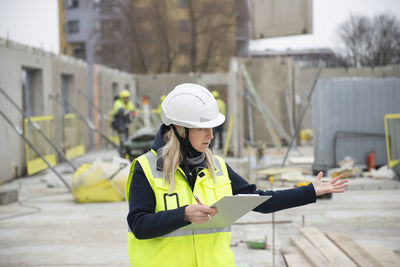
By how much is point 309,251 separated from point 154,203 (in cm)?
372

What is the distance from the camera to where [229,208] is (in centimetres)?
254

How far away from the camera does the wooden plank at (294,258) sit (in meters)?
5.85

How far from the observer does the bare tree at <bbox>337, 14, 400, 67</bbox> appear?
2119 inches

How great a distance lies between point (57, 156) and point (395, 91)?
31.3ft

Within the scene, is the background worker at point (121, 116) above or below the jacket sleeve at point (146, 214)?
below

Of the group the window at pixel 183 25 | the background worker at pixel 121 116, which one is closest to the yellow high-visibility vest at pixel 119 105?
the background worker at pixel 121 116

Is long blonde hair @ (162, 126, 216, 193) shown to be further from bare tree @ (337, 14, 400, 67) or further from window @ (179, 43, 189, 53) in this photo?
bare tree @ (337, 14, 400, 67)

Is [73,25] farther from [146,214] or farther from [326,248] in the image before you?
[146,214]

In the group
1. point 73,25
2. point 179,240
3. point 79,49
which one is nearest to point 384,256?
point 179,240

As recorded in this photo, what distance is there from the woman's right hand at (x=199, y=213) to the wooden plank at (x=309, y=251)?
132 inches

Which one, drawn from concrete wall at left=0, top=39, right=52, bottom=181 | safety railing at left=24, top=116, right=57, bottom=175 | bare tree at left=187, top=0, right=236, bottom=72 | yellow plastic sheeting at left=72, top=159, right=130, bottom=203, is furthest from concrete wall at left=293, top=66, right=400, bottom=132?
yellow plastic sheeting at left=72, top=159, right=130, bottom=203

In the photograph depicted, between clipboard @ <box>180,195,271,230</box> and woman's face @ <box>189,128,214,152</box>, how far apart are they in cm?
36

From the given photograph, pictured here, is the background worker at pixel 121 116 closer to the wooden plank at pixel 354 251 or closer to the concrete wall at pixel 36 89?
the concrete wall at pixel 36 89

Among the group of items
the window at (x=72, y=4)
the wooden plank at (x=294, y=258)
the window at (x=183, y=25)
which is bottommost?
the wooden plank at (x=294, y=258)
